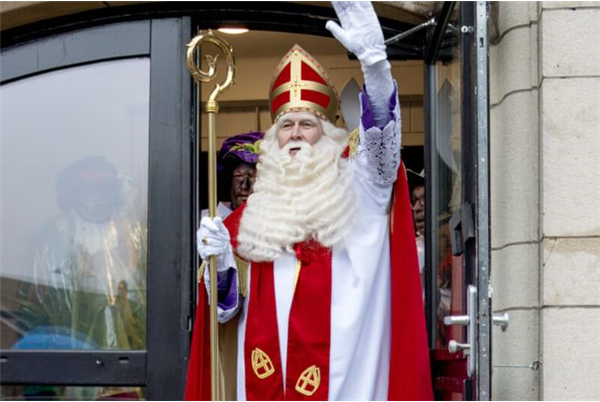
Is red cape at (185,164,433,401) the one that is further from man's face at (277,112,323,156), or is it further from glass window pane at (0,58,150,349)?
glass window pane at (0,58,150,349)

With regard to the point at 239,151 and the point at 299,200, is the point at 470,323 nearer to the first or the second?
the point at 299,200

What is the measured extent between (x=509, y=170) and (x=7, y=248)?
2.65 meters

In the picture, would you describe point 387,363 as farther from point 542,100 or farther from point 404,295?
point 542,100

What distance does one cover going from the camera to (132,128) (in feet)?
21.7

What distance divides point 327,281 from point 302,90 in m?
0.89

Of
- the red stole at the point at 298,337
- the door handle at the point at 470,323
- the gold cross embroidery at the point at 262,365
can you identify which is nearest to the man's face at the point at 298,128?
the red stole at the point at 298,337

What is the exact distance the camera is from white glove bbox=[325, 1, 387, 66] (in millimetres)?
5027

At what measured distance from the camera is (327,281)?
5.52 metres

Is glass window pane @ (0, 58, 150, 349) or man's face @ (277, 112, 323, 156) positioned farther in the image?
glass window pane @ (0, 58, 150, 349)

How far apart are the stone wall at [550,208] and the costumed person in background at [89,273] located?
190 centimetres

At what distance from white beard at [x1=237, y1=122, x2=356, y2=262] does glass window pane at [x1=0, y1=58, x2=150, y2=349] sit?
0.92 meters

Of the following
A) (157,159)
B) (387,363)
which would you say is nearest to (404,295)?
(387,363)

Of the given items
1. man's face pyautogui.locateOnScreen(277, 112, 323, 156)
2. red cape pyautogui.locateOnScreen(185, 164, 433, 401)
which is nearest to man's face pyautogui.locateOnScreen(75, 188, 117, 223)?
man's face pyautogui.locateOnScreen(277, 112, 323, 156)

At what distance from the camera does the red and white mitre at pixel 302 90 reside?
19.4 ft
